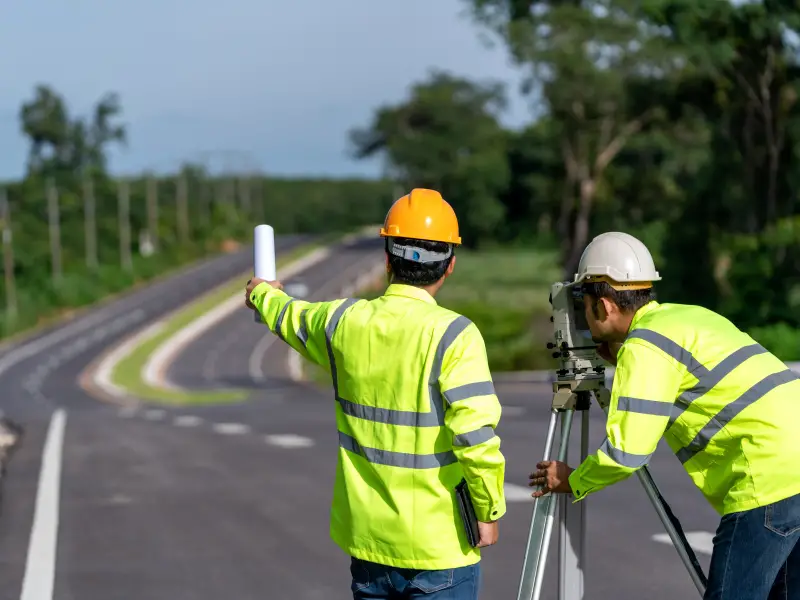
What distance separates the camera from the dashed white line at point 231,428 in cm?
1927

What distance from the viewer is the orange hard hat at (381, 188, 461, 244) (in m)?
4.29

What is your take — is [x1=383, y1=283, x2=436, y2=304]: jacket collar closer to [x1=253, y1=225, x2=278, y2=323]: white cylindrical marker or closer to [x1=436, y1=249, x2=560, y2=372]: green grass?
[x1=253, y1=225, x2=278, y2=323]: white cylindrical marker

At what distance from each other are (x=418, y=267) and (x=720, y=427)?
1099 mm

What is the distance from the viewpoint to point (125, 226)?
119812 mm

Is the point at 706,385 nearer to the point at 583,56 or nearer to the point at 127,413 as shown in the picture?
the point at 127,413

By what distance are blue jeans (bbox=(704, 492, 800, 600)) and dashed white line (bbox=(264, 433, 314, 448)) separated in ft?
40.5

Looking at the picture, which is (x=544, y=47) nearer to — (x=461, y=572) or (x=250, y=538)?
(x=250, y=538)

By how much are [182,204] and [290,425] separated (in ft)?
369

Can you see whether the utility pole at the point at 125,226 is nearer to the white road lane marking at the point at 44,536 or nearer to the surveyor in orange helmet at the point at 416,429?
the white road lane marking at the point at 44,536

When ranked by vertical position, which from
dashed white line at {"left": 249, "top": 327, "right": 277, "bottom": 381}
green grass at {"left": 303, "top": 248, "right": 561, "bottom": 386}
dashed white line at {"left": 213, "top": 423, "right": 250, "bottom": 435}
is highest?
dashed white line at {"left": 213, "top": 423, "right": 250, "bottom": 435}

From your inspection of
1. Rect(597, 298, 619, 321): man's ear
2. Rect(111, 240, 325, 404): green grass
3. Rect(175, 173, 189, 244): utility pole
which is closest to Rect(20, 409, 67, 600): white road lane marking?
Rect(597, 298, 619, 321): man's ear

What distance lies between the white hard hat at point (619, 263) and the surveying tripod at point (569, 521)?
0.40 m

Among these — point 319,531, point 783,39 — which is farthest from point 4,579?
point 783,39

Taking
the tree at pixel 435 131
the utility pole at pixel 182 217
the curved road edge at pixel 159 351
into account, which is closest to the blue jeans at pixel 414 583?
the curved road edge at pixel 159 351
